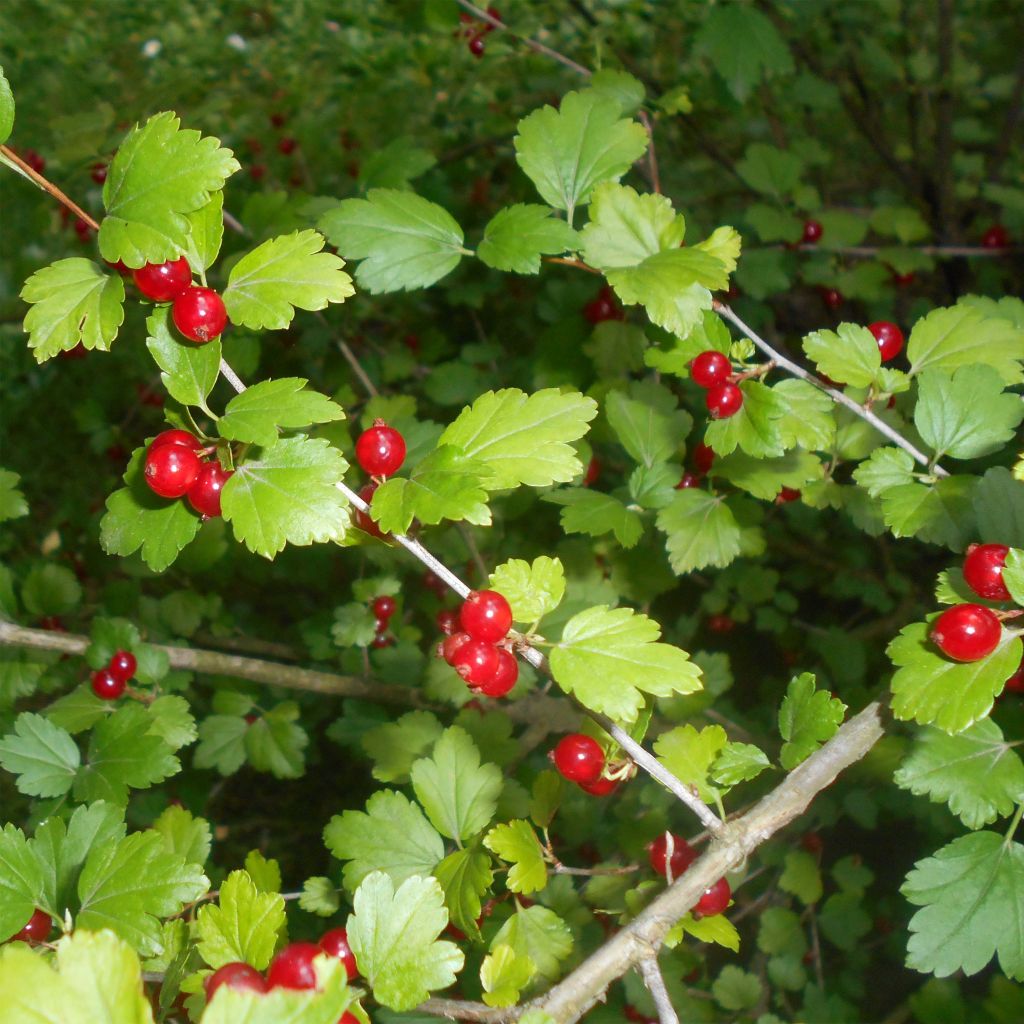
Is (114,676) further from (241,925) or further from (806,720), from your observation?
(806,720)

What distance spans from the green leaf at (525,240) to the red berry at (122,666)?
100 centimetres

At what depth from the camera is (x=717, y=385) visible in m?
1.29

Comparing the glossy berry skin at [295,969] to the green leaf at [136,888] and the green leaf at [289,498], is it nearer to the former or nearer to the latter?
the green leaf at [136,888]

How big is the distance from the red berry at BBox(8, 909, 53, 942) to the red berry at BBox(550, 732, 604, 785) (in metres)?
0.66

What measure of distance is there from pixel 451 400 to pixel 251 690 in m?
0.94

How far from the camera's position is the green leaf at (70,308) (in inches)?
36.8

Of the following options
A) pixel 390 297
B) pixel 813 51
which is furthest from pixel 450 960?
pixel 813 51

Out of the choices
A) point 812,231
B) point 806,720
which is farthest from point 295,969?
point 812,231

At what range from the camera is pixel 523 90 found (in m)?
2.75

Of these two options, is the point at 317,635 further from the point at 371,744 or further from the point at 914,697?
the point at 914,697

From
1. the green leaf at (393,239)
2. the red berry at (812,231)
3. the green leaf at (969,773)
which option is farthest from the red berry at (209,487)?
the red berry at (812,231)

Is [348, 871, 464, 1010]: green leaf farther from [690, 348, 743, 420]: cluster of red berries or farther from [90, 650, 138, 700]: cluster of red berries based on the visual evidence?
[90, 650, 138, 700]: cluster of red berries

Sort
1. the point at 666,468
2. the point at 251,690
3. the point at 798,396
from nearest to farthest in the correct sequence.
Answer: the point at 798,396 → the point at 666,468 → the point at 251,690

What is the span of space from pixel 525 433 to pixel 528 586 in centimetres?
19
